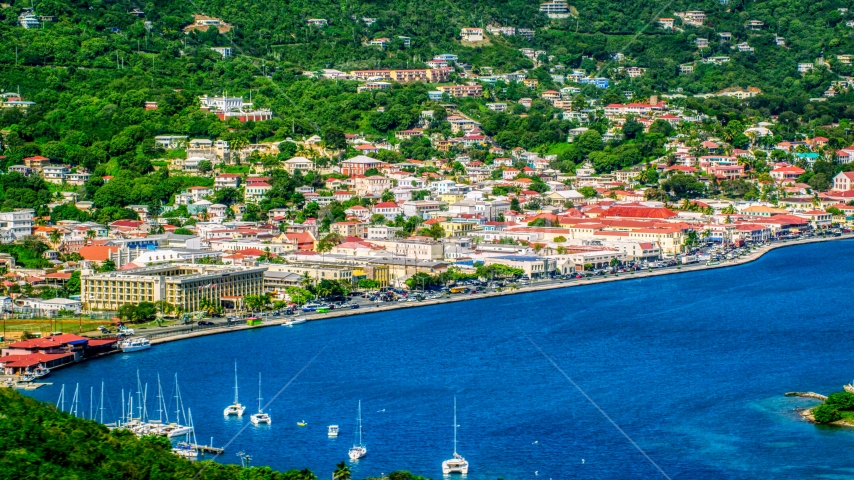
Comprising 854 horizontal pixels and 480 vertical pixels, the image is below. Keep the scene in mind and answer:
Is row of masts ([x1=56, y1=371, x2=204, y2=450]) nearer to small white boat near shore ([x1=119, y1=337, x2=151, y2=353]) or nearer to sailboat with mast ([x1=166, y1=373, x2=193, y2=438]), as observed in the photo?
sailboat with mast ([x1=166, y1=373, x2=193, y2=438])

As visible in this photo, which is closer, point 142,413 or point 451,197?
point 142,413

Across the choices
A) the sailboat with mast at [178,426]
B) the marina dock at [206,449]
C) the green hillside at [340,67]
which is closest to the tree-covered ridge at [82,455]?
the marina dock at [206,449]

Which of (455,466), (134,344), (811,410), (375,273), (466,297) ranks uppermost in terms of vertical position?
(375,273)

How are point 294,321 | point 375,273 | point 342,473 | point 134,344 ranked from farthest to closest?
point 375,273
point 294,321
point 134,344
point 342,473

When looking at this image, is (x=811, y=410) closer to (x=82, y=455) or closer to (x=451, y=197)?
(x=82, y=455)

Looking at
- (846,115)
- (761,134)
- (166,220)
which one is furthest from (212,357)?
(846,115)

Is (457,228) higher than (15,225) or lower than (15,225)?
lower

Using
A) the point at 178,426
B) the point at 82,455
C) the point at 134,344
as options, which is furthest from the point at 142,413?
the point at 82,455
